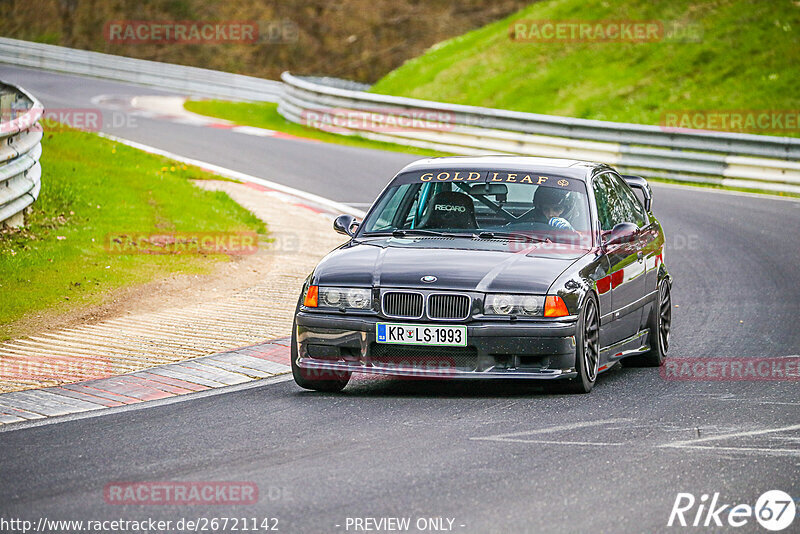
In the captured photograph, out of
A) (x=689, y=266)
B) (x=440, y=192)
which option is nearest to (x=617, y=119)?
(x=689, y=266)

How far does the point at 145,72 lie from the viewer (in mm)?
41156

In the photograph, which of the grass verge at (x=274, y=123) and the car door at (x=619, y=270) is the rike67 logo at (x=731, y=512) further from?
the grass verge at (x=274, y=123)

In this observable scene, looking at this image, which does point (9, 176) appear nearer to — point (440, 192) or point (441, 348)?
point (440, 192)

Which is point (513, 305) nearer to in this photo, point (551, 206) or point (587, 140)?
point (551, 206)

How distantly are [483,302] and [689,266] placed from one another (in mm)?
7377

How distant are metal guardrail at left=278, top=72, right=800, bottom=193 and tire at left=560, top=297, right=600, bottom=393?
1435cm

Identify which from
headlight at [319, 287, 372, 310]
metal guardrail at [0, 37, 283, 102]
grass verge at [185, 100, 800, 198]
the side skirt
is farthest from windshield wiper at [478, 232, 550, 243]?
metal guardrail at [0, 37, 283, 102]

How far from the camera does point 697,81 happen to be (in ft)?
98.1

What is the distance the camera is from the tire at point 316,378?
8430 mm

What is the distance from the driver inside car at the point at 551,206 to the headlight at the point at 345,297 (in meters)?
1.63

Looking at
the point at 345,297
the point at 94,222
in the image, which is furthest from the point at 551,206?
the point at 94,222

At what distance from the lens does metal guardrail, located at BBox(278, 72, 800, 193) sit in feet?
73.4

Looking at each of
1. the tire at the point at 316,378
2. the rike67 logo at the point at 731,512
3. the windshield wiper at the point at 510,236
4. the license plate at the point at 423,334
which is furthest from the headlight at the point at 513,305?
the rike67 logo at the point at 731,512

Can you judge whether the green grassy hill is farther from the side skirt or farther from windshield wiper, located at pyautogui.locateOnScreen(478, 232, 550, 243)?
windshield wiper, located at pyautogui.locateOnScreen(478, 232, 550, 243)
